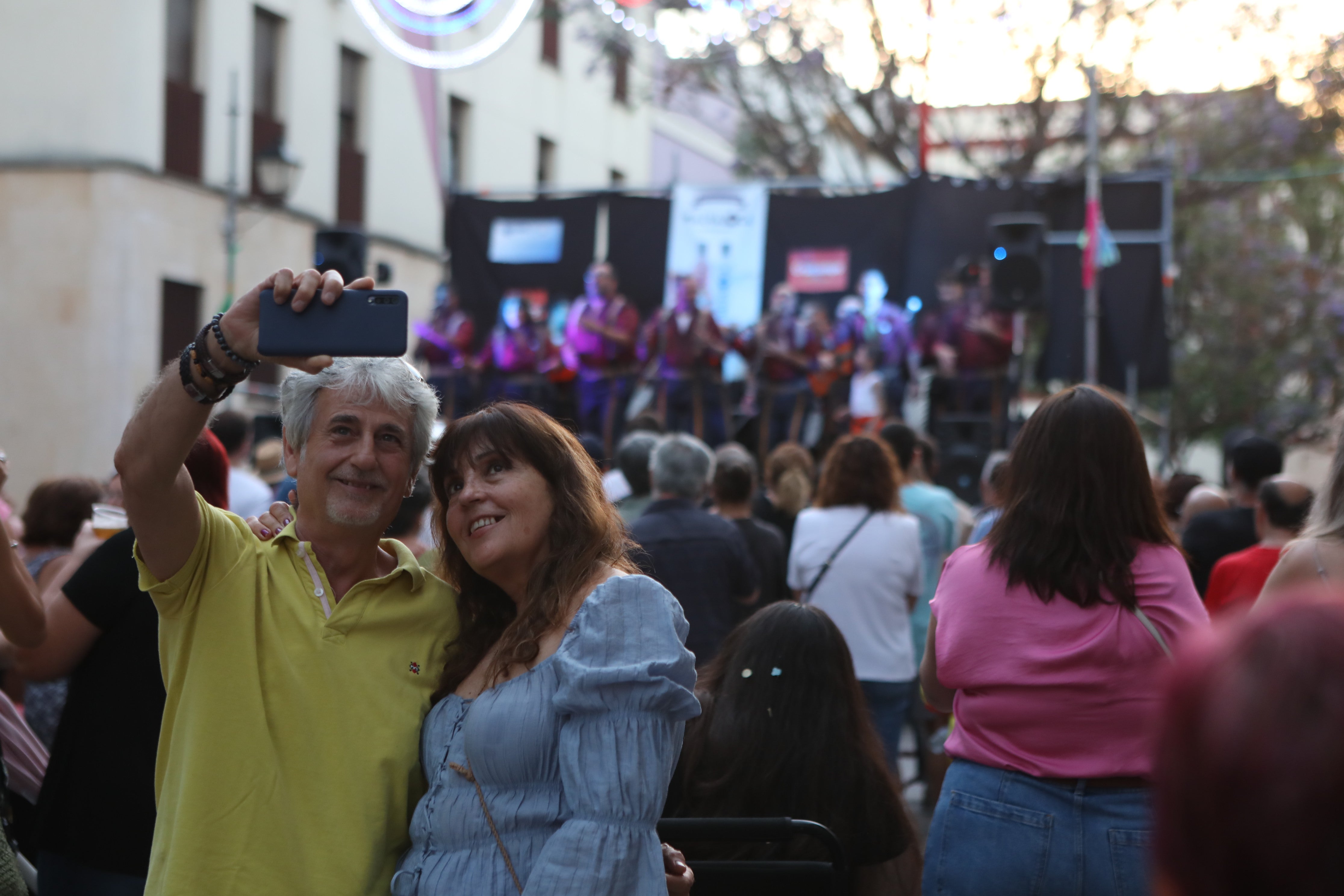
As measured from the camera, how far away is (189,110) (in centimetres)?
1733

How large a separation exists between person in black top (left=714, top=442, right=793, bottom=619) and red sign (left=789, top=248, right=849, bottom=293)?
10.2 metres

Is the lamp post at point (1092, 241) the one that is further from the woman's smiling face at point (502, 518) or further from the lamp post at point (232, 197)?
the woman's smiling face at point (502, 518)

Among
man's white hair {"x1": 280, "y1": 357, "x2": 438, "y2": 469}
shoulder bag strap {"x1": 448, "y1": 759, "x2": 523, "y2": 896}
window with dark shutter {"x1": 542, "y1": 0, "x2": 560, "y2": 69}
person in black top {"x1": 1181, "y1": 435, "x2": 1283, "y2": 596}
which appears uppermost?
window with dark shutter {"x1": 542, "y1": 0, "x2": 560, "y2": 69}

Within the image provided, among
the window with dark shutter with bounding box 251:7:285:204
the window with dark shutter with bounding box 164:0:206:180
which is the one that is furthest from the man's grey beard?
the window with dark shutter with bounding box 251:7:285:204

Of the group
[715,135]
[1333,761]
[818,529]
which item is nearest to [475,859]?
[1333,761]

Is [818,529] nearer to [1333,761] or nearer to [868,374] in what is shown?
[1333,761]

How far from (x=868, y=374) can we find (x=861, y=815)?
11.2m

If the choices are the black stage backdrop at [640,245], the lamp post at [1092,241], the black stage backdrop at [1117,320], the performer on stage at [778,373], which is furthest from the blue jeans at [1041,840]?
the black stage backdrop at [640,245]

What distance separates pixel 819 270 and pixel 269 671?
14.3 metres

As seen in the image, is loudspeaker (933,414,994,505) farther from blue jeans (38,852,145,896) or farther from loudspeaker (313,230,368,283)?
blue jeans (38,852,145,896)

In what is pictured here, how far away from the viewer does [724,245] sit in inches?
639

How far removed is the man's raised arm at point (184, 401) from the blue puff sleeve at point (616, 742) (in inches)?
22.6

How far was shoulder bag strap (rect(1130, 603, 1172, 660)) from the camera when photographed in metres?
2.50

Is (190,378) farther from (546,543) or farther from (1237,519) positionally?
(1237,519)
